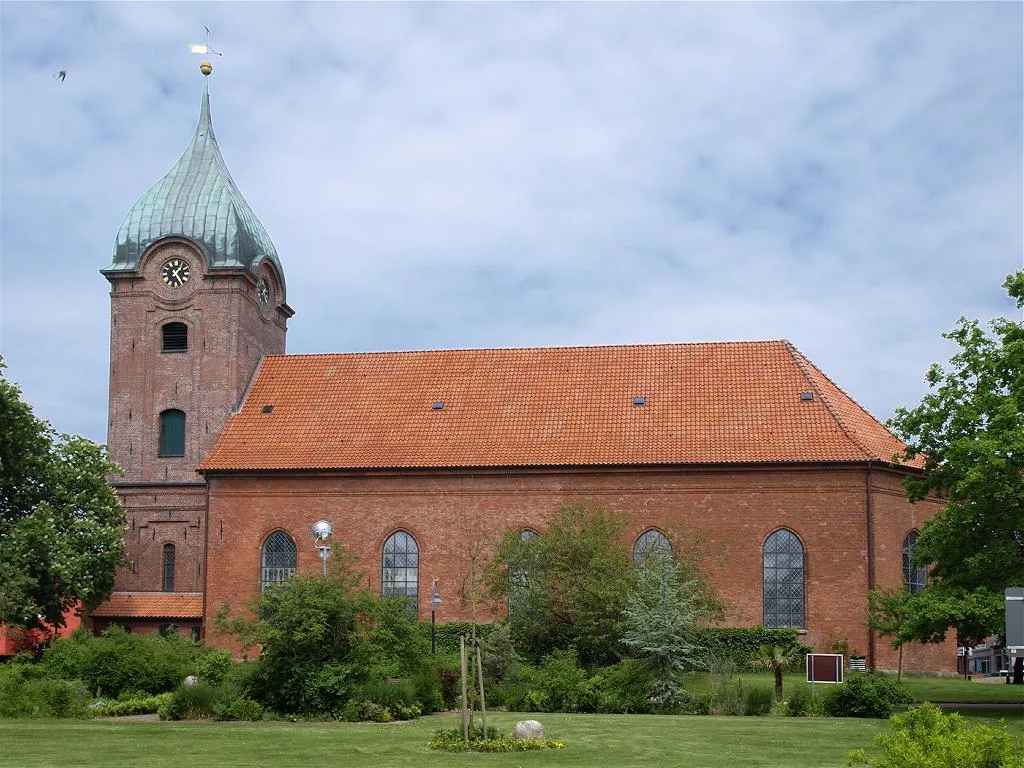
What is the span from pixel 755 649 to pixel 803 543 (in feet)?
12.1

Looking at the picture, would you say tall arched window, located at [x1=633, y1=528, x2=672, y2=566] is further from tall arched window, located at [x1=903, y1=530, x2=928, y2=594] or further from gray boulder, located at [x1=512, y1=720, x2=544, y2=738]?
gray boulder, located at [x1=512, y1=720, x2=544, y2=738]

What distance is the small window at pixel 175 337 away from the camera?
4706 centimetres

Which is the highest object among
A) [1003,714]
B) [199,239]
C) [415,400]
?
[199,239]

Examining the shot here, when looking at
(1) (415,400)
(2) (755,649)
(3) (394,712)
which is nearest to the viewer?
(3) (394,712)

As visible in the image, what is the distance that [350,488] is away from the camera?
141 feet

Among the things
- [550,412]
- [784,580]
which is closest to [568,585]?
[784,580]

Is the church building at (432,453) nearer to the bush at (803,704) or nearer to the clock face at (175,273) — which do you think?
the clock face at (175,273)

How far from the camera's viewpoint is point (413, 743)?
21.7 metres

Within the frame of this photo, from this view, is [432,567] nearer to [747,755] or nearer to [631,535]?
[631,535]

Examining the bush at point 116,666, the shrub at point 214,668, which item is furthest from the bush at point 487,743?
the bush at point 116,666

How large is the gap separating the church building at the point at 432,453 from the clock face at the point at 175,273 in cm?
8

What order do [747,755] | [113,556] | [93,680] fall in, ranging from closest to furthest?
[747,755]
[93,680]
[113,556]

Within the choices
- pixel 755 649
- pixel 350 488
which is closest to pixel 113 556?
pixel 350 488

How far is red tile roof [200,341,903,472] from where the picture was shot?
4122cm
